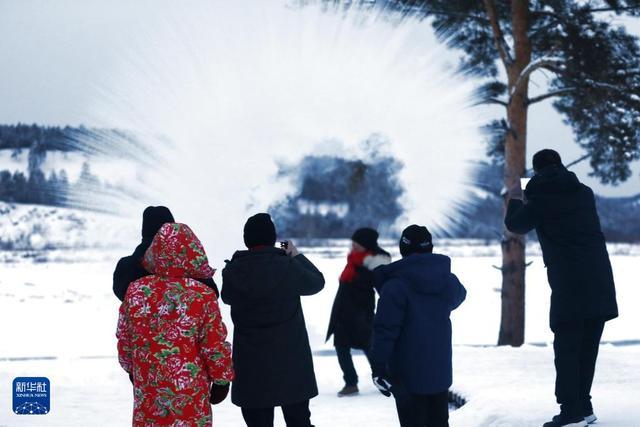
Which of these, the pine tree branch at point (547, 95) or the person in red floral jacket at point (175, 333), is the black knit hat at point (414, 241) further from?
the pine tree branch at point (547, 95)

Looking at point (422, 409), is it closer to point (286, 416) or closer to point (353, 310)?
point (286, 416)

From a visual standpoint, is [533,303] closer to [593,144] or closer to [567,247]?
[593,144]

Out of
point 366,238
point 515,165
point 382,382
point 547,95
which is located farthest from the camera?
point 547,95

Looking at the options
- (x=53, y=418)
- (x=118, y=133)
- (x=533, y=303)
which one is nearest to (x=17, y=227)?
(x=118, y=133)

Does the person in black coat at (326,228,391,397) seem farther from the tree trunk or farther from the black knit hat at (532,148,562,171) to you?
the tree trunk

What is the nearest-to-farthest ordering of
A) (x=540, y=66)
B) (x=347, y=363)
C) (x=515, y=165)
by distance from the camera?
(x=347, y=363) < (x=540, y=66) < (x=515, y=165)

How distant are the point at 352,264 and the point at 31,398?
10.4 feet

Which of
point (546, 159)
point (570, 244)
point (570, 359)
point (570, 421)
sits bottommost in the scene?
point (570, 421)

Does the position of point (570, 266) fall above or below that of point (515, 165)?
below

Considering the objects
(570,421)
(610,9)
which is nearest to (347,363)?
(570,421)

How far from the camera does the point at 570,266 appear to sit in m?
5.14

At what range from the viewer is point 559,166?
5.26 metres

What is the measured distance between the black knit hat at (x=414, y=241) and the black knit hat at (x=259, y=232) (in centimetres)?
67

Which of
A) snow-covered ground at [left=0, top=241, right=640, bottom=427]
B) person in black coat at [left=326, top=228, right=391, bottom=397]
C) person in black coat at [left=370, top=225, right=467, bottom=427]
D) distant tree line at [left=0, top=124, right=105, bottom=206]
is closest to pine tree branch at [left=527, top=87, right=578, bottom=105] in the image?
snow-covered ground at [left=0, top=241, right=640, bottom=427]
